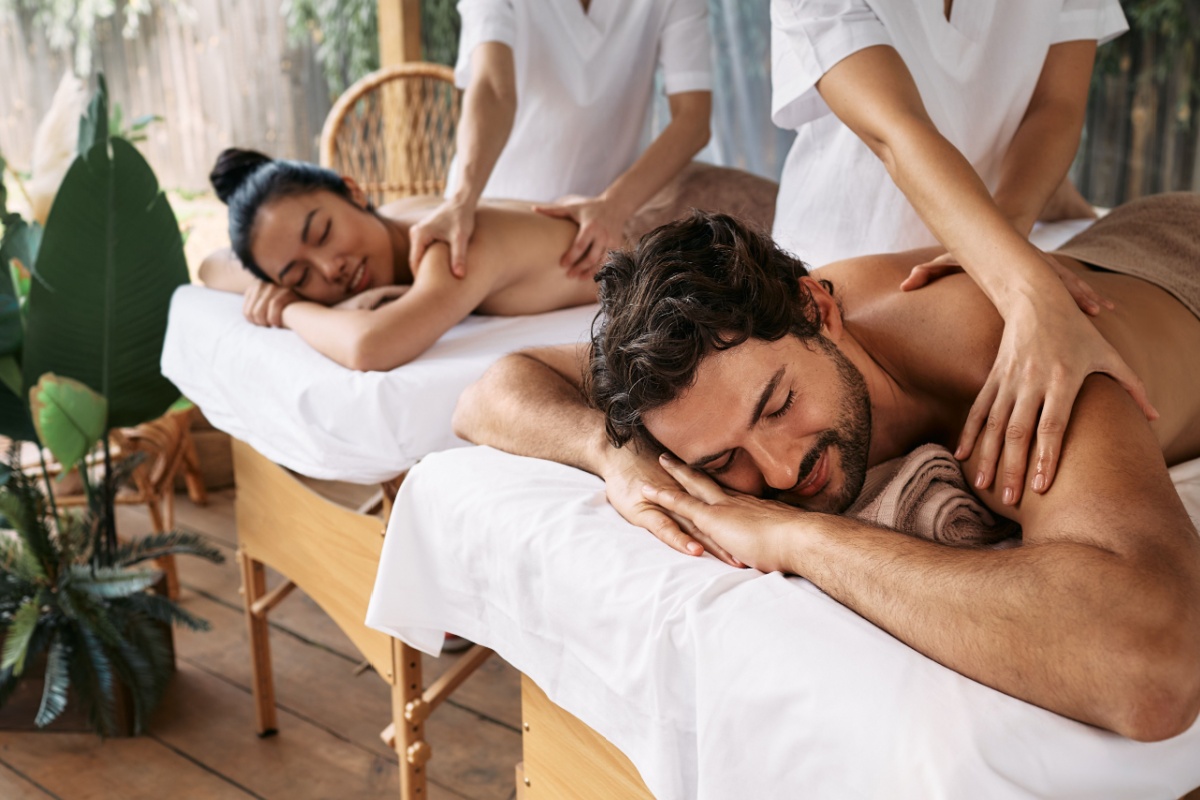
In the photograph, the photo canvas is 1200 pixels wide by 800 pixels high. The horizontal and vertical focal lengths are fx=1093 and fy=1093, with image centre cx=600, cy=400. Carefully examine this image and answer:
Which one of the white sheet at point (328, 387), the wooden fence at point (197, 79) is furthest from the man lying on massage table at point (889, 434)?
the wooden fence at point (197, 79)

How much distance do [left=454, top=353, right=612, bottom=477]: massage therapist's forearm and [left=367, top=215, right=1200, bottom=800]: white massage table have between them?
0.14 ft

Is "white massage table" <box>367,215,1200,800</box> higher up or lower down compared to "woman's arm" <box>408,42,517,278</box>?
lower down

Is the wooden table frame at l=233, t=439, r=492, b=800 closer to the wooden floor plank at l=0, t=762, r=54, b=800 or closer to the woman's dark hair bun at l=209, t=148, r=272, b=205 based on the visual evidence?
the wooden floor plank at l=0, t=762, r=54, b=800

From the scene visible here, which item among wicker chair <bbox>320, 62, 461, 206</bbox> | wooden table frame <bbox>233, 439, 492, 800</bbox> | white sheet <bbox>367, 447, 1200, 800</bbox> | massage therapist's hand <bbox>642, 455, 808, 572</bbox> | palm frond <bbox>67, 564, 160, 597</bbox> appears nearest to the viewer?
white sheet <bbox>367, 447, 1200, 800</bbox>

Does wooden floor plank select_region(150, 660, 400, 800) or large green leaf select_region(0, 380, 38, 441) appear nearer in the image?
wooden floor plank select_region(150, 660, 400, 800)

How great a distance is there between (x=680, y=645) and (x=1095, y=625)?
314 millimetres

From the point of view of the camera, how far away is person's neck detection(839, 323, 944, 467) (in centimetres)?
123

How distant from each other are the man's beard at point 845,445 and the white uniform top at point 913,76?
538 mm

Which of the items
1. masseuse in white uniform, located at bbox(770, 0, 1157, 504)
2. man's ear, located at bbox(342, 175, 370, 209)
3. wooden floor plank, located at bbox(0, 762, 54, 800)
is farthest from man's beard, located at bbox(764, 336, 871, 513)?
wooden floor plank, located at bbox(0, 762, 54, 800)

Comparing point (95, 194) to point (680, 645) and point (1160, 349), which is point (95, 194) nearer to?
point (680, 645)

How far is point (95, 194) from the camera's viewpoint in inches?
83.2

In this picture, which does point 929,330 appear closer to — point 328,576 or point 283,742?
point 328,576

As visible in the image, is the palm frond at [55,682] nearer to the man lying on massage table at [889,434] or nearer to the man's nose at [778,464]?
the man lying on massage table at [889,434]

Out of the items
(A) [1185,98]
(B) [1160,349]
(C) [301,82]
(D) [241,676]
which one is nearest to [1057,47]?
(B) [1160,349]
